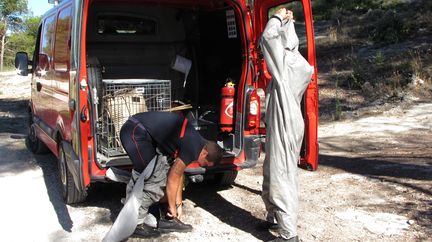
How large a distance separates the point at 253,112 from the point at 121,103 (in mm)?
1627

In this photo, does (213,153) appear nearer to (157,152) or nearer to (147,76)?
(157,152)

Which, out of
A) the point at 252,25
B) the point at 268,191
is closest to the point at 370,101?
the point at 252,25

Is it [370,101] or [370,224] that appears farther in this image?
[370,101]

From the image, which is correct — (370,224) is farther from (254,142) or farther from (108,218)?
(108,218)

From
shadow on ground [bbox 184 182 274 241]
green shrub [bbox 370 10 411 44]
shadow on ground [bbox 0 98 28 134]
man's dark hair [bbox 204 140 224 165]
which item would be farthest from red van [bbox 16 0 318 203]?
green shrub [bbox 370 10 411 44]

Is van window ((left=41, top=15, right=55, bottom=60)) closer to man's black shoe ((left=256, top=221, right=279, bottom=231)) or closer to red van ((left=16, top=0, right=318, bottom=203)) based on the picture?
red van ((left=16, top=0, right=318, bottom=203))

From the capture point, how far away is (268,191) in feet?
14.7

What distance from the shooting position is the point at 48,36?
22.1 feet

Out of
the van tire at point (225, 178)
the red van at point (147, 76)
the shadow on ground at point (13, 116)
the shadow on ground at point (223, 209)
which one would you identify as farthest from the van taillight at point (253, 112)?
the shadow on ground at point (13, 116)

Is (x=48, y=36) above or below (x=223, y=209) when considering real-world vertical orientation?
above

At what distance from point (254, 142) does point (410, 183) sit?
195 cm

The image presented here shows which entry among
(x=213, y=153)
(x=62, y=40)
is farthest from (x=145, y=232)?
(x=62, y=40)

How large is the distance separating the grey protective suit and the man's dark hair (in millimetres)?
770

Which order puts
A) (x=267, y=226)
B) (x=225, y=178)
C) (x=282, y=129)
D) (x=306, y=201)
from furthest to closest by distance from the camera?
(x=225, y=178) → (x=306, y=201) → (x=267, y=226) → (x=282, y=129)
